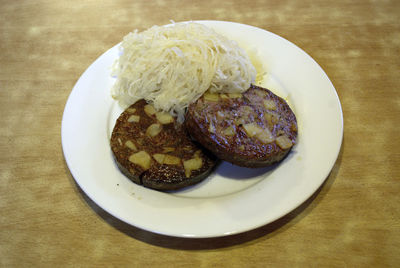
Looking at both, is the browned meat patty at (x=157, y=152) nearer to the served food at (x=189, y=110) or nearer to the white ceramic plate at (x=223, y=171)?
the served food at (x=189, y=110)

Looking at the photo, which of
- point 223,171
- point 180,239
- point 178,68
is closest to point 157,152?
point 223,171

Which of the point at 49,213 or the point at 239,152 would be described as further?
the point at 49,213

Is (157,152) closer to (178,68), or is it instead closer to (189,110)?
(189,110)

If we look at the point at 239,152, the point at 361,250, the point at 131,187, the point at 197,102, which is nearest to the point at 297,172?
the point at 239,152

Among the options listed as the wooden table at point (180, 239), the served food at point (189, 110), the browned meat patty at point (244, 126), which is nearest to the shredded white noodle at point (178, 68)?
the served food at point (189, 110)

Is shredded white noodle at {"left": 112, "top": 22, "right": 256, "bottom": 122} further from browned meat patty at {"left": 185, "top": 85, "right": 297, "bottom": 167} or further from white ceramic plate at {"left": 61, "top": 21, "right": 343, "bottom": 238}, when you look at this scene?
white ceramic plate at {"left": 61, "top": 21, "right": 343, "bottom": 238}

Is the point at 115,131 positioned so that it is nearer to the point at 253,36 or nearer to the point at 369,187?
the point at 253,36

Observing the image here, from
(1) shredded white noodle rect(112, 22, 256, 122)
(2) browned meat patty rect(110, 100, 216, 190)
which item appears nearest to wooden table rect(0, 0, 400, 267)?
(2) browned meat patty rect(110, 100, 216, 190)
